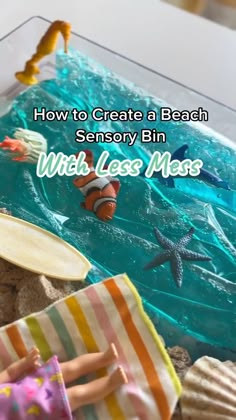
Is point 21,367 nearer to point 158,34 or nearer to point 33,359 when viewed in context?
point 33,359

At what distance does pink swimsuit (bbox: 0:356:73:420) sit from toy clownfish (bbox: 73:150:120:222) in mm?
205

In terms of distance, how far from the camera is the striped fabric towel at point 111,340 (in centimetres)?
54

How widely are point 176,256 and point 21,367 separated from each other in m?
0.21

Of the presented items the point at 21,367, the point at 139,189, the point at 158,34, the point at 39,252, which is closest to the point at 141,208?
the point at 139,189

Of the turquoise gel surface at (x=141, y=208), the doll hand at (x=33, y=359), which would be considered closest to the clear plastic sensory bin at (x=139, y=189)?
the turquoise gel surface at (x=141, y=208)

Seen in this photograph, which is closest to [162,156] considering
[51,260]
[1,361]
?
[51,260]

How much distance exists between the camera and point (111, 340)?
57 centimetres

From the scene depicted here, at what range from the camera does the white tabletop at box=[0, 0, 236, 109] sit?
0.89 m

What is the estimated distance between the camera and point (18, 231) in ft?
2.20

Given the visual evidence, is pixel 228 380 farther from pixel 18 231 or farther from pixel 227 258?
pixel 18 231

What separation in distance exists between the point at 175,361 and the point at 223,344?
54 mm

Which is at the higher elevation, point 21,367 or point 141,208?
point 141,208

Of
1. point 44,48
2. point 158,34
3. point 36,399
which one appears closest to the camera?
point 36,399

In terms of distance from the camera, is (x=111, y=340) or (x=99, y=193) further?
(x=99, y=193)
